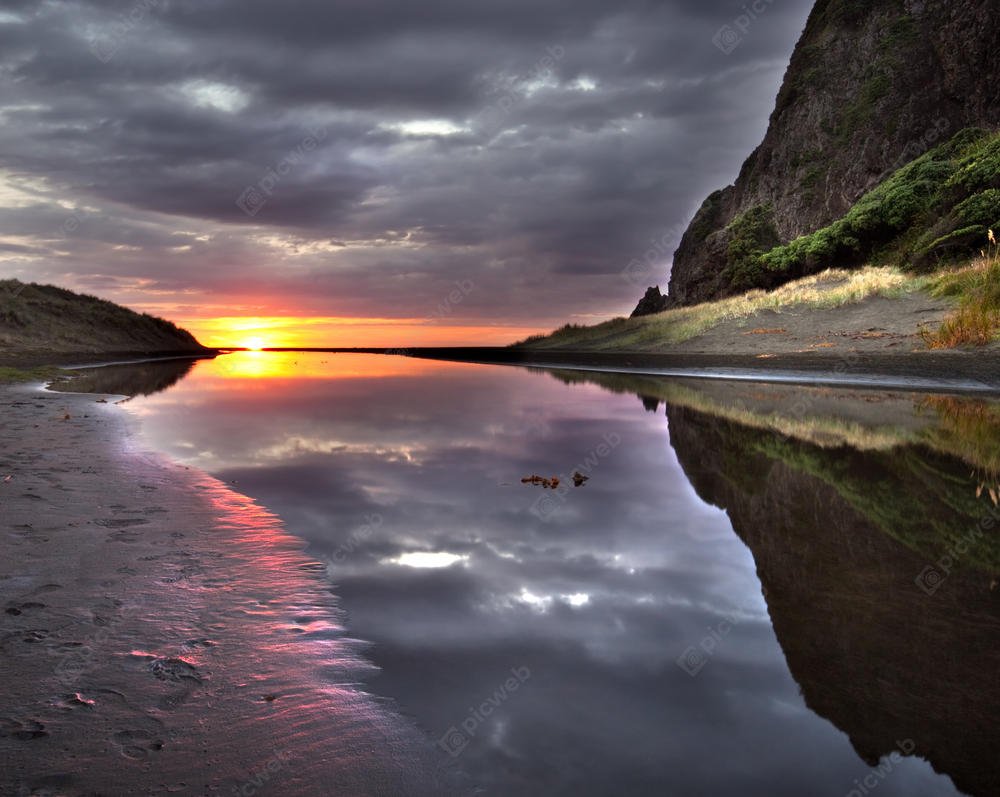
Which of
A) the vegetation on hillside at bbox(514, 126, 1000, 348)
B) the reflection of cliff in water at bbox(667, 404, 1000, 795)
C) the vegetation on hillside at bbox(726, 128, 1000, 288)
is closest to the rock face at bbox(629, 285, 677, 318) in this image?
the vegetation on hillside at bbox(514, 126, 1000, 348)

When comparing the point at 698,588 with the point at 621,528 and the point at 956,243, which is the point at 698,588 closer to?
the point at 621,528

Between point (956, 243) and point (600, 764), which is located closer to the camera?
point (600, 764)

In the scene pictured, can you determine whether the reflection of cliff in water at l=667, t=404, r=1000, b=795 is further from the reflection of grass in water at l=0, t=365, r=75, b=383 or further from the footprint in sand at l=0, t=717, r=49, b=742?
the reflection of grass in water at l=0, t=365, r=75, b=383

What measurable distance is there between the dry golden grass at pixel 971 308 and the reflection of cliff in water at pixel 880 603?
46.8 ft

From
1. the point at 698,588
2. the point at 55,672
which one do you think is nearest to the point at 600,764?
the point at 698,588

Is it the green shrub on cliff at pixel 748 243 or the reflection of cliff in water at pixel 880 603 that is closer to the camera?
the reflection of cliff in water at pixel 880 603

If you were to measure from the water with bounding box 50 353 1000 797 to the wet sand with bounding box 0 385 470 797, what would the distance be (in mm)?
246

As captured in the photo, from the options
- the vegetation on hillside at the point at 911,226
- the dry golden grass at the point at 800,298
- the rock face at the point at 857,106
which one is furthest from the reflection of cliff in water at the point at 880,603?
the rock face at the point at 857,106

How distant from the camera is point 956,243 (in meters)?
31.6

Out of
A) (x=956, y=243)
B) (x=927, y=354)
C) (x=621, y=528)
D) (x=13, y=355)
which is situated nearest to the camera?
(x=621, y=528)

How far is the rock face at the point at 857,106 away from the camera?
47750 mm

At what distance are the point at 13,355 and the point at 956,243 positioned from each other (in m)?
49.4

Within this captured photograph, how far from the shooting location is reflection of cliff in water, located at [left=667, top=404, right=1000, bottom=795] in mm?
2779

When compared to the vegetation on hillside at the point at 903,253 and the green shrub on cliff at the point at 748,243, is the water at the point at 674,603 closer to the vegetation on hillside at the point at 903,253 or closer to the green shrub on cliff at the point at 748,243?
the vegetation on hillside at the point at 903,253
